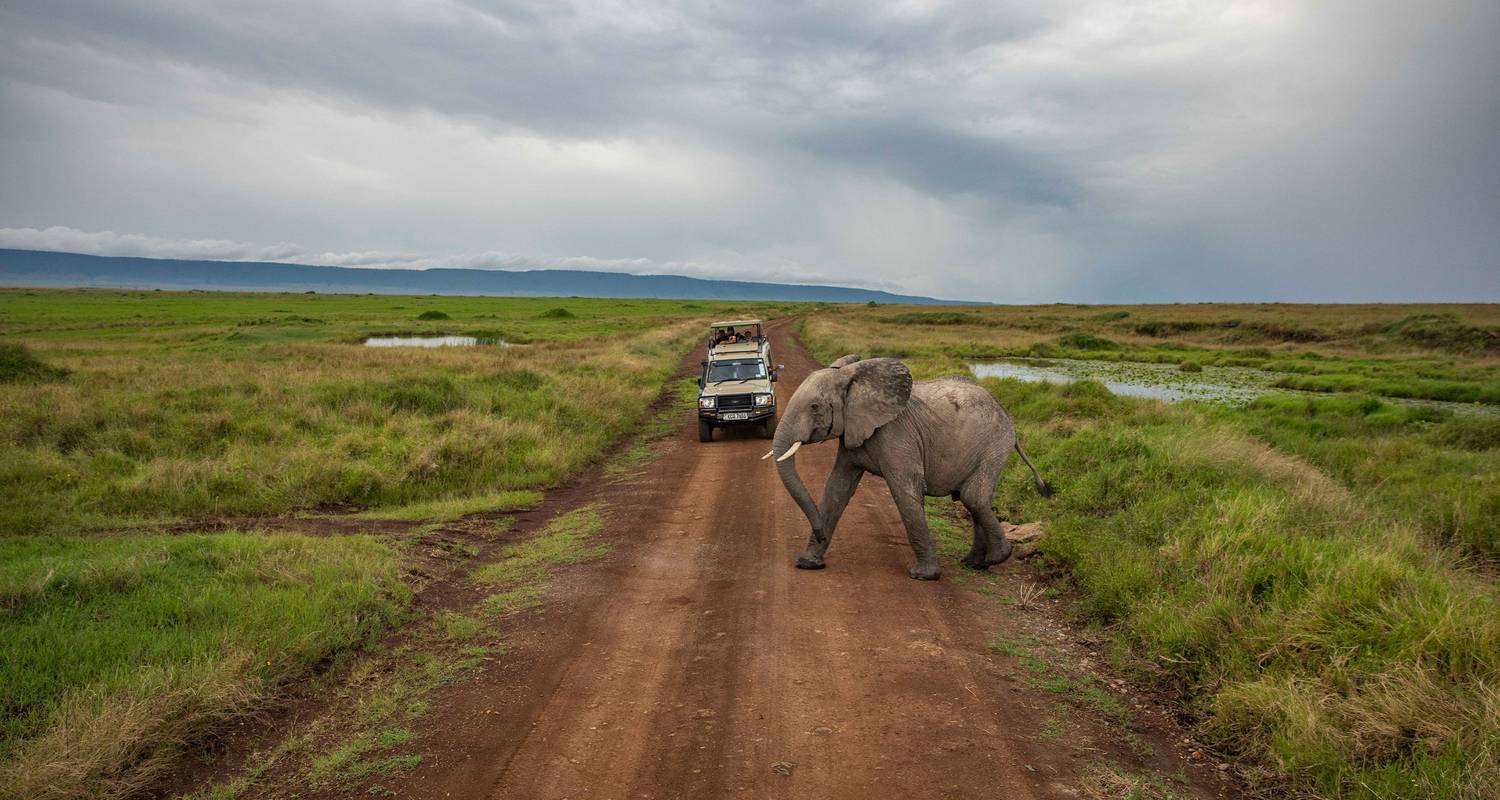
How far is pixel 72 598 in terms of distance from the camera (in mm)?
6707

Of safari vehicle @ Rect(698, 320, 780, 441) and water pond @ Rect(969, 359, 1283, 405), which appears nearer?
safari vehicle @ Rect(698, 320, 780, 441)

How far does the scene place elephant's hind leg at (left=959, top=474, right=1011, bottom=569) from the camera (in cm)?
866

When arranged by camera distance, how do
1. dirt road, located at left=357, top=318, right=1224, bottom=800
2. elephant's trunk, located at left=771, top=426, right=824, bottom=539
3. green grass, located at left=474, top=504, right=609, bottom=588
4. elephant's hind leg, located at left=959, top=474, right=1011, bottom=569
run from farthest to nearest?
green grass, located at left=474, top=504, right=609, bottom=588 < elephant's hind leg, located at left=959, top=474, right=1011, bottom=569 < elephant's trunk, located at left=771, top=426, right=824, bottom=539 < dirt road, located at left=357, top=318, right=1224, bottom=800

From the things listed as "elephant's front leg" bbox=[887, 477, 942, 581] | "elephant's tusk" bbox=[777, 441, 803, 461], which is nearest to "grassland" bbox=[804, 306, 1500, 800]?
"elephant's front leg" bbox=[887, 477, 942, 581]

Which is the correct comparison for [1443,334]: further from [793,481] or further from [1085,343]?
[793,481]

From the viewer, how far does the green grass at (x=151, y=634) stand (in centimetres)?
467

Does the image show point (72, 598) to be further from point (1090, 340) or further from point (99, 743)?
point (1090, 340)

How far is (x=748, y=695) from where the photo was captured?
5676 mm

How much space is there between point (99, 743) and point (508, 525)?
256 inches

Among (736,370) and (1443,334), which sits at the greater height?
(1443,334)

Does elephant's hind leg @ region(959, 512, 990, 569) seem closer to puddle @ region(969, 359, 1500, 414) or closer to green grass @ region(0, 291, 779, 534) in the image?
green grass @ region(0, 291, 779, 534)

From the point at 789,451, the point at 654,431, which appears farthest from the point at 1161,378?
the point at 789,451

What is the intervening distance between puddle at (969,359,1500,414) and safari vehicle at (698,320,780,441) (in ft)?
32.7

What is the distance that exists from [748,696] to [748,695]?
0.05 ft
